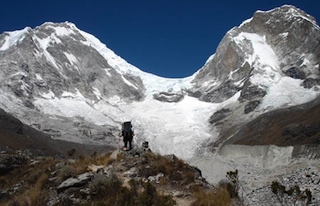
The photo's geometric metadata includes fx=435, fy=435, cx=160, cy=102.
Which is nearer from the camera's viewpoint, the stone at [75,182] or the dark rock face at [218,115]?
the stone at [75,182]

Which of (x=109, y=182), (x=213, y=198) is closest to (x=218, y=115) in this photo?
(x=109, y=182)

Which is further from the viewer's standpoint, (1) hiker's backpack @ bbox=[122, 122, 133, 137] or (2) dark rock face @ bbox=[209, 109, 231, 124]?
(2) dark rock face @ bbox=[209, 109, 231, 124]

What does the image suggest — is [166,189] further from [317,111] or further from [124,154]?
[317,111]

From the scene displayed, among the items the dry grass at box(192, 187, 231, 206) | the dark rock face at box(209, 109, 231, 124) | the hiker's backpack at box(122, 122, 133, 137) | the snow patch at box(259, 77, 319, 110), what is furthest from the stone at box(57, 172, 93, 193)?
the dark rock face at box(209, 109, 231, 124)

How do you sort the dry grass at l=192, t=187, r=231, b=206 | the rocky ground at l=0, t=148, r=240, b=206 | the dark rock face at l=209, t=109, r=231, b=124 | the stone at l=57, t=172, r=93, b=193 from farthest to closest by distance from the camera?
the dark rock face at l=209, t=109, r=231, b=124, the stone at l=57, t=172, r=93, b=193, the rocky ground at l=0, t=148, r=240, b=206, the dry grass at l=192, t=187, r=231, b=206

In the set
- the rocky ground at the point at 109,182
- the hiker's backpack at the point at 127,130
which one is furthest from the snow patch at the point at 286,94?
the rocky ground at the point at 109,182

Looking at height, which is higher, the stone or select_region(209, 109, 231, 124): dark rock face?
select_region(209, 109, 231, 124): dark rock face

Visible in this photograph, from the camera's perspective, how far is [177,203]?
1616 cm

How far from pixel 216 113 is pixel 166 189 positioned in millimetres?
180698

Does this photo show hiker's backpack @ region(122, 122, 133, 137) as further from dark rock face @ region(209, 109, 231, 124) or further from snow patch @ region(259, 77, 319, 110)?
dark rock face @ region(209, 109, 231, 124)

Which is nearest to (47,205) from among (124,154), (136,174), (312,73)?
(136,174)


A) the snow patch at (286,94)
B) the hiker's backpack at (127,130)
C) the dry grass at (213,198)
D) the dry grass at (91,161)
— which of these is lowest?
the dry grass at (213,198)

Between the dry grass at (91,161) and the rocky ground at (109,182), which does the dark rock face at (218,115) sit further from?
the rocky ground at (109,182)

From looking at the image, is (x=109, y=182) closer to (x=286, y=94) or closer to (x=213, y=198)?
(x=213, y=198)
